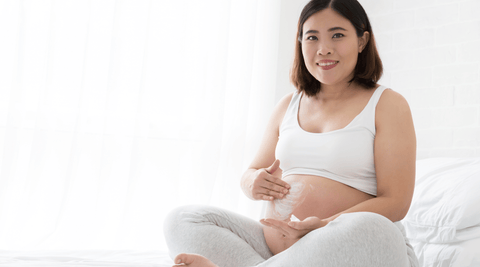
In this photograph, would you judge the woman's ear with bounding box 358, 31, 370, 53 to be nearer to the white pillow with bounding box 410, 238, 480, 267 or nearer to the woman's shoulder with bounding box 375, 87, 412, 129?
the woman's shoulder with bounding box 375, 87, 412, 129

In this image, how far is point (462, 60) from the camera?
75.9 inches

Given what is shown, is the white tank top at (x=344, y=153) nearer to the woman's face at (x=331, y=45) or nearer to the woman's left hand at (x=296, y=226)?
the woman's face at (x=331, y=45)

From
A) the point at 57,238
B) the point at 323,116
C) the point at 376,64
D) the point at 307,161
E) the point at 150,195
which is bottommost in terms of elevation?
the point at 57,238

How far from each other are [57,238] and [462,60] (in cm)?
201

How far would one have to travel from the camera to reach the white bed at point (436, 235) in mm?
1208

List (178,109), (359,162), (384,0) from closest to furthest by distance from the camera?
(359,162) < (384,0) < (178,109)

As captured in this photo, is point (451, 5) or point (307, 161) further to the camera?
point (451, 5)

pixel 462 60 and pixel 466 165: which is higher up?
pixel 462 60

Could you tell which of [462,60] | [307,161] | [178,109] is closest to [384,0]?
[462,60]

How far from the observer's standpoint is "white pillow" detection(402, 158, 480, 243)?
1291 millimetres

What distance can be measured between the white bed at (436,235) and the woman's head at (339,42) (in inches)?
17.8

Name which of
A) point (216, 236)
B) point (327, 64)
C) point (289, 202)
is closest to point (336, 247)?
point (289, 202)

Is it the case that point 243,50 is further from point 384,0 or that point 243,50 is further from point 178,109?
point 384,0

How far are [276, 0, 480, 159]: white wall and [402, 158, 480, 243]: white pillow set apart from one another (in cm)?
36
